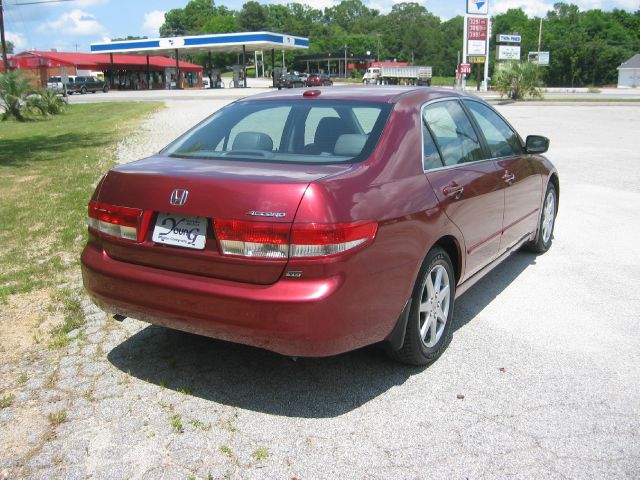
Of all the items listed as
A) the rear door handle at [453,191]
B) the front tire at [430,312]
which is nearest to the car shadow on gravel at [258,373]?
the front tire at [430,312]

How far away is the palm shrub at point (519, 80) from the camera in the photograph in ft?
119

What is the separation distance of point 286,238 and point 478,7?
5188 centimetres

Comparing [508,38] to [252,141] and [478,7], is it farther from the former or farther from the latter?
[252,141]

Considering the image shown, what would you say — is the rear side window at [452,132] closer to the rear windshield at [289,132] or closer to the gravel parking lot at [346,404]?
the rear windshield at [289,132]

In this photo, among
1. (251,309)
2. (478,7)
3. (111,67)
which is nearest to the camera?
(251,309)

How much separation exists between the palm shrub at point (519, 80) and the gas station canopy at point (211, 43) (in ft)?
88.4

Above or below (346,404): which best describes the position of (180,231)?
above

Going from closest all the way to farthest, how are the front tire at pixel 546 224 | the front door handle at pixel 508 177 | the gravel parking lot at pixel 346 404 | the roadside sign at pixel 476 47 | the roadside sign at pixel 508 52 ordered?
1. the gravel parking lot at pixel 346 404
2. the front door handle at pixel 508 177
3. the front tire at pixel 546 224
4. the roadside sign at pixel 476 47
5. the roadside sign at pixel 508 52

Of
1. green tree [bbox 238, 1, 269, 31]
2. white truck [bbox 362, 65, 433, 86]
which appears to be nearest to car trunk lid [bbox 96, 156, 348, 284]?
white truck [bbox 362, 65, 433, 86]

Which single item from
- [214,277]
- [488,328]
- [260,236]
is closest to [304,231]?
[260,236]

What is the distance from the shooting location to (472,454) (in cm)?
300

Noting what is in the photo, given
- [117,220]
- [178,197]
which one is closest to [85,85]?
[117,220]

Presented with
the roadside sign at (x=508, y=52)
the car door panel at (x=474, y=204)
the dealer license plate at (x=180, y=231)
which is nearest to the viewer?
the dealer license plate at (x=180, y=231)

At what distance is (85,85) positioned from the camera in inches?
2346
